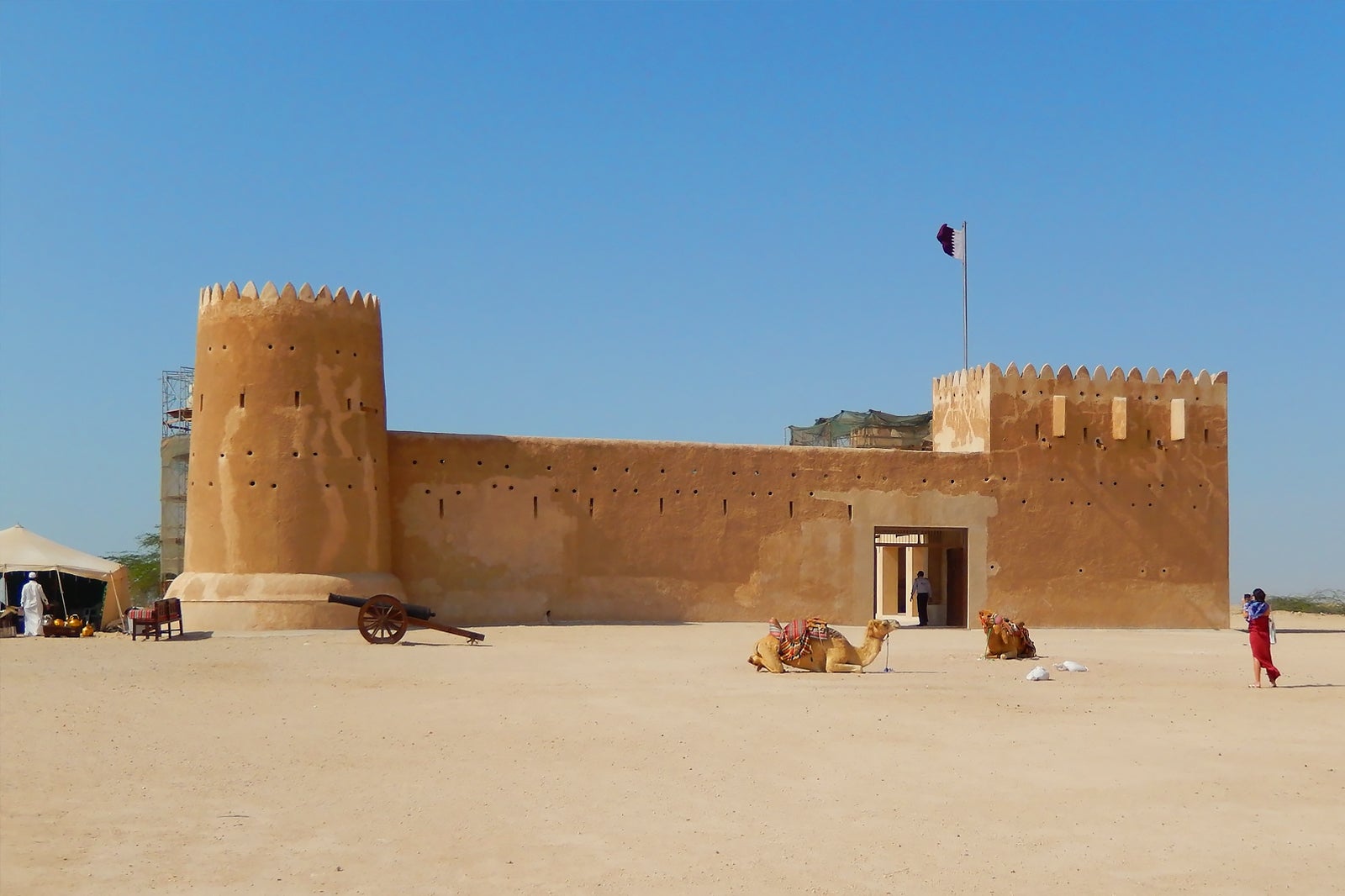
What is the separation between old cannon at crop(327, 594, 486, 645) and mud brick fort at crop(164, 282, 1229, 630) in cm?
246

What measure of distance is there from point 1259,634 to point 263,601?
1278 cm

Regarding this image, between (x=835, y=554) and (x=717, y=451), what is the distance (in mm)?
2680

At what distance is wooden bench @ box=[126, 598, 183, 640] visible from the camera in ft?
53.7

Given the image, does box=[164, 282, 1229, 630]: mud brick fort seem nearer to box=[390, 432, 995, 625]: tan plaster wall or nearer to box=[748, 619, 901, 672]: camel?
box=[390, 432, 995, 625]: tan plaster wall

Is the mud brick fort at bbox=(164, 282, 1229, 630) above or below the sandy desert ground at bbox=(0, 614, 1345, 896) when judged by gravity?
above

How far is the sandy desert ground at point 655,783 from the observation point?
585cm

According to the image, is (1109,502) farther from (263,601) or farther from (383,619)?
(263,601)

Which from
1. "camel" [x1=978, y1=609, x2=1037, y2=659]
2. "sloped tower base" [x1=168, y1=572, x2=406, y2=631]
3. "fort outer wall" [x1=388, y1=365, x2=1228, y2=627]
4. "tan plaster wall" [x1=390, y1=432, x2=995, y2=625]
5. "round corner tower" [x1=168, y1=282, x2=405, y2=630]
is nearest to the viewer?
"camel" [x1=978, y1=609, x2=1037, y2=659]

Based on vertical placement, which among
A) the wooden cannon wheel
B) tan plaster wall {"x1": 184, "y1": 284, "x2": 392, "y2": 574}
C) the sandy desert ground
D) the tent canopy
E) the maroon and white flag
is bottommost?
the sandy desert ground

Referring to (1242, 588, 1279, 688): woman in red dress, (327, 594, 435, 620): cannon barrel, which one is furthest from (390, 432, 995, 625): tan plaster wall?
(1242, 588, 1279, 688): woman in red dress

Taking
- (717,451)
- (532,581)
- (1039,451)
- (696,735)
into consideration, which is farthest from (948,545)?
(696,735)

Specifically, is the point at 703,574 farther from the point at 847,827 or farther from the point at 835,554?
the point at 847,827

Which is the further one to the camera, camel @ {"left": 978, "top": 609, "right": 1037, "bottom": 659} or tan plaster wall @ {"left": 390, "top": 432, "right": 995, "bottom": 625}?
tan plaster wall @ {"left": 390, "top": 432, "right": 995, "bottom": 625}

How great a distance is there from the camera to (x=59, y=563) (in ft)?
64.7
